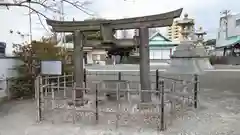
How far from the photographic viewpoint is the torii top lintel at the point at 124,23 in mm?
6891

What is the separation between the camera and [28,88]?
9336mm

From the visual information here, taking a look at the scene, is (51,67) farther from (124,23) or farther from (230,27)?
(230,27)

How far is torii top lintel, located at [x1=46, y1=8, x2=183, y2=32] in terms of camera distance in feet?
22.6

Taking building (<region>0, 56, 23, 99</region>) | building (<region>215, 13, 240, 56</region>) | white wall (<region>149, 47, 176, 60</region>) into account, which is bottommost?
building (<region>0, 56, 23, 99</region>)

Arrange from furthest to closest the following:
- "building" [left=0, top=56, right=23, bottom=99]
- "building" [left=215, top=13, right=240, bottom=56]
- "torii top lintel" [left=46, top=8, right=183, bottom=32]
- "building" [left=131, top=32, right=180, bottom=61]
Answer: "building" [left=131, top=32, right=180, bottom=61] < "building" [left=215, top=13, right=240, bottom=56] < "building" [left=0, top=56, right=23, bottom=99] < "torii top lintel" [left=46, top=8, right=183, bottom=32]

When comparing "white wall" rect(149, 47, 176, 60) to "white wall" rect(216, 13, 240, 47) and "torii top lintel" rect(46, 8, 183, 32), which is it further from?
"torii top lintel" rect(46, 8, 183, 32)

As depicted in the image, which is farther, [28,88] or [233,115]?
[28,88]

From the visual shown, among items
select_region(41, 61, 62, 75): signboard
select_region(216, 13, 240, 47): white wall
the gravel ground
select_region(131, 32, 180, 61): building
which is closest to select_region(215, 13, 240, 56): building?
select_region(216, 13, 240, 47): white wall

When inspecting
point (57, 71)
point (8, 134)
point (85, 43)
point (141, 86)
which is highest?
point (85, 43)

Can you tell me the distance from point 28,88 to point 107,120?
14.7 feet

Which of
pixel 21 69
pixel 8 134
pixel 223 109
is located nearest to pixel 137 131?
pixel 8 134

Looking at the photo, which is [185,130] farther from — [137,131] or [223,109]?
[223,109]

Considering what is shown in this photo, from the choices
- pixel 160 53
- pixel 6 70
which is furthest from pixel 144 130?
pixel 160 53

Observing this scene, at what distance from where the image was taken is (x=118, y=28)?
7461 millimetres
